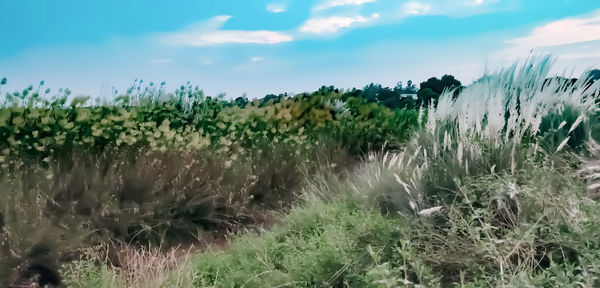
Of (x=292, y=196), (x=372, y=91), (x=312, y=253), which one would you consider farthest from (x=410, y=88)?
(x=312, y=253)

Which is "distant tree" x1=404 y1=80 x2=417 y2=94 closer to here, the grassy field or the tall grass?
the grassy field

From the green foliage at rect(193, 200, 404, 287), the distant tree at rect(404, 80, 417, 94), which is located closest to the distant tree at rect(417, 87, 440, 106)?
the distant tree at rect(404, 80, 417, 94)

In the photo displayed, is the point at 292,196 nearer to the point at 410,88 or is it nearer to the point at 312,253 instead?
the point at 312,253

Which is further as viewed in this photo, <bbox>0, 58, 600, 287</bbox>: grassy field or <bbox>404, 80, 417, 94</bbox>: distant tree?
<bbox>404, 80, 417, 94</bbox>: distant tree

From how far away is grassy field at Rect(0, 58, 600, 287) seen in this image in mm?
4062

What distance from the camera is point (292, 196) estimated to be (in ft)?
24.3

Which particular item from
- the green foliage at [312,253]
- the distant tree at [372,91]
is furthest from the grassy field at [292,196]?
the distant tree at [372,91]

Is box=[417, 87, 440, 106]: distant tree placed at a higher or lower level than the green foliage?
higher

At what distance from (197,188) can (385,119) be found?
358cm

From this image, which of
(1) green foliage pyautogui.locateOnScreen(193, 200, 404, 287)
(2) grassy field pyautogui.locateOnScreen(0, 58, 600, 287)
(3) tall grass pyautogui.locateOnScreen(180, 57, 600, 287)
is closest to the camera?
(3) tall grass pyautogui.locateOnScreen(180, 57, 600, 287)

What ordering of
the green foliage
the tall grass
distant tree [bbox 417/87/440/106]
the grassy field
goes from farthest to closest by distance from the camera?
1. distant tree [bbox 417/87/440/106]
2. the green foliage
3. the grassy field
4. the tall grass

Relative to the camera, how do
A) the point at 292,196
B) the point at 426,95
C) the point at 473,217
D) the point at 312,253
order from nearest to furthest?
the point at 473,217, the point at 312,253, the point at 292,196, the point at 426,95

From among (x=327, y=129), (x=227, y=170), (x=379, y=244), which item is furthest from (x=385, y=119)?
(x=379, y=244)

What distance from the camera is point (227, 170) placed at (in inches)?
274
